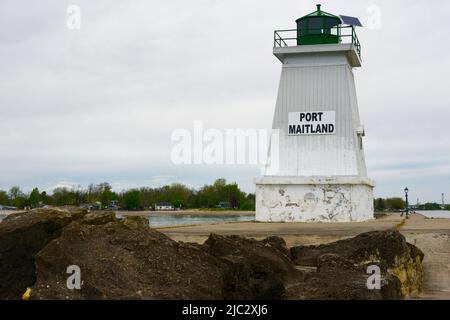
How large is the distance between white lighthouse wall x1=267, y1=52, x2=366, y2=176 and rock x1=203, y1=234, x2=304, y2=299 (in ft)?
46.6

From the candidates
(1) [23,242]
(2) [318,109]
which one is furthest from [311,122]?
(1) [23,242]

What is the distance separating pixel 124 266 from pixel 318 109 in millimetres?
17942

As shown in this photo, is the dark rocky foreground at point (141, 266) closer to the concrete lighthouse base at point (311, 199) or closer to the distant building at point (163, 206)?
the concrete lighthouse base at point (311, 199)

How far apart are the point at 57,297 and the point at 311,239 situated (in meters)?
9.42

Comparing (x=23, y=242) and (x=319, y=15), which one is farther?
(x=319, y=15)

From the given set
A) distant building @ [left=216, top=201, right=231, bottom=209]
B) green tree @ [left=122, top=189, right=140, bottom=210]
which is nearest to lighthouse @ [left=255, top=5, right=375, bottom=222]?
green tree @ [left=122, top=189, right=140, bottom=210]

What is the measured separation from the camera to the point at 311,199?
23.5 metres

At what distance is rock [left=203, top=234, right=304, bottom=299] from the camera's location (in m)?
8.21

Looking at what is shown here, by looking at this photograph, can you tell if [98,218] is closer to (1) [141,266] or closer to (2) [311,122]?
(1) [141,266]

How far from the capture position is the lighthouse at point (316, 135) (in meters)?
23.4

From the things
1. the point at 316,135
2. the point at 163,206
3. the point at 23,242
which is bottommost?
the point at 23,242
